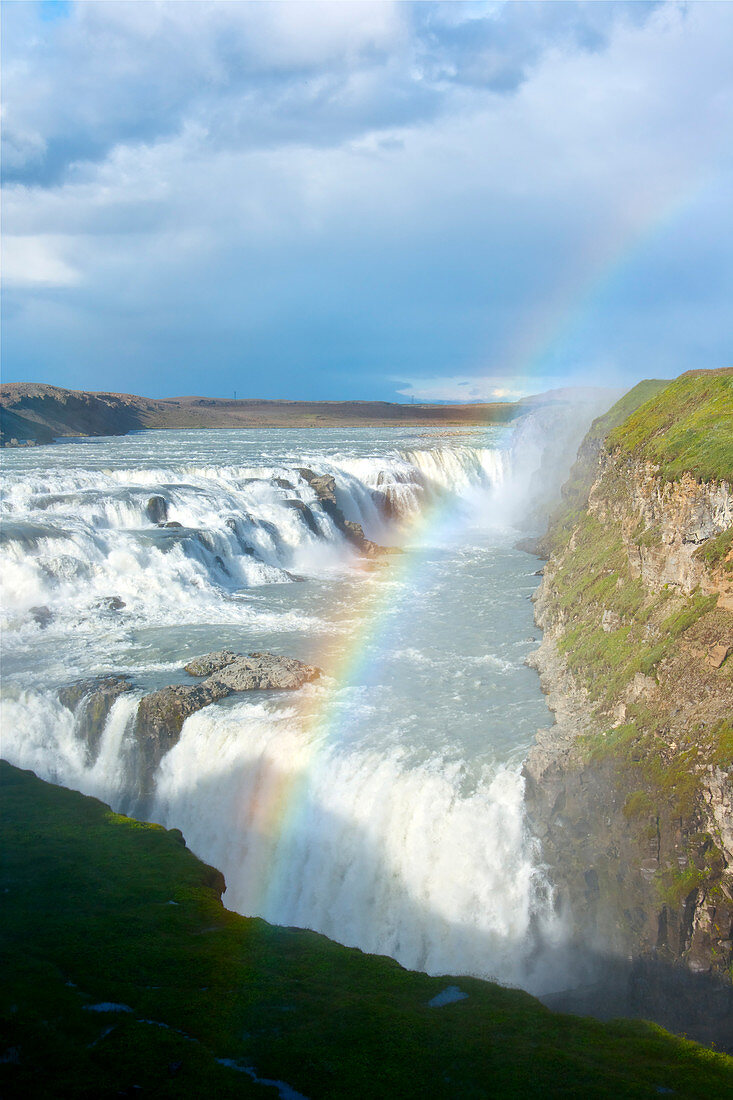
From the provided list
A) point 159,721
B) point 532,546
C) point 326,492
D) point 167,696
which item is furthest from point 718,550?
point 326,492

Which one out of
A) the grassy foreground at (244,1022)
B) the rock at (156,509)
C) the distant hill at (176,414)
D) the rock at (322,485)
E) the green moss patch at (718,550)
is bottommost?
the grassy foreground at (244,1022)

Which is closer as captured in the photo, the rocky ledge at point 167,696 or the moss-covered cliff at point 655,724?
the moss-covered cliff at point 655,724

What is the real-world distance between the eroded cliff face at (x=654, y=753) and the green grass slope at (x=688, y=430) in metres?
0.44

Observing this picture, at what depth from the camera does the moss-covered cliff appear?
1085 cm

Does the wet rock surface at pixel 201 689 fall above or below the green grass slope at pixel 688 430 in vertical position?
below

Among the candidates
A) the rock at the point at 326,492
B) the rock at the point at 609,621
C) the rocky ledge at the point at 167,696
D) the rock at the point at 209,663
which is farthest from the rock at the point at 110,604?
the rock at the point at 609,621

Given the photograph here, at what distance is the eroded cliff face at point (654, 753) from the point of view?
10797mm

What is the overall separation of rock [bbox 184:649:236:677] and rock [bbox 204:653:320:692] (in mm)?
194

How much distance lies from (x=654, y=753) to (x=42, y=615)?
63.6ft

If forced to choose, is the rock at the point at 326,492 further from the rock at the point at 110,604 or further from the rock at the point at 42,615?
the rock at the point at 42,615

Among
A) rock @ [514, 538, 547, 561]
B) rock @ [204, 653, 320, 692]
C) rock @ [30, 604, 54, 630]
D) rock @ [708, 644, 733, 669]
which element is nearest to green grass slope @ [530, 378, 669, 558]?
rock @ [514, 538, 547, 561]

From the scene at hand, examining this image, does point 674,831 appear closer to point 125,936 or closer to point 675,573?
point 675,573

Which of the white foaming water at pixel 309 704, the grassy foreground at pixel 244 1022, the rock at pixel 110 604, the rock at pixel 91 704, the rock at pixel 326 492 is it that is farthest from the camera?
the rock at pixel 326 492

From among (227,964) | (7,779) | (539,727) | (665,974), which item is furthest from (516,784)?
(7,779)
